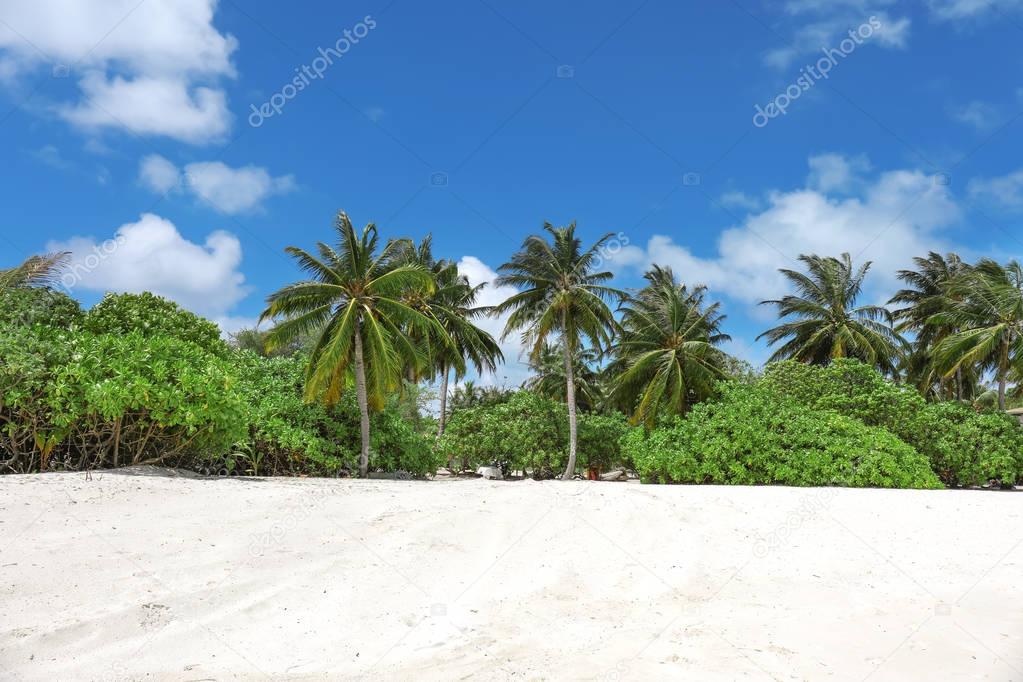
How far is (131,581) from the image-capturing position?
225 inches

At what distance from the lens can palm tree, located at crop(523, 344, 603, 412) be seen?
3938cm

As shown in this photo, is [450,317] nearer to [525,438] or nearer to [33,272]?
[525,438]

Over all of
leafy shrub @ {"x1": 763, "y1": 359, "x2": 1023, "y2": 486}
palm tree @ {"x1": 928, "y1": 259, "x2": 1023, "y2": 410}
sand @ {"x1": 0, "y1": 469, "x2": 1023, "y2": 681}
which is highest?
palm tree @ {"x1": 928, "y1": 259, "x2": 1023, "y2": 410}

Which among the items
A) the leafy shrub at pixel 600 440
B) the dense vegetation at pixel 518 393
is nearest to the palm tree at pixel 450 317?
the dense vegetation at pixel 518 393

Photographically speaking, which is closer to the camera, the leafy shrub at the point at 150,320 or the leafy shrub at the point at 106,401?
the leafy shrub at the point at 106,401

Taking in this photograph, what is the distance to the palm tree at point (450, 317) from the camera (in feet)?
93.9

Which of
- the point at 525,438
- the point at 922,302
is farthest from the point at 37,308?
the point at 922,302

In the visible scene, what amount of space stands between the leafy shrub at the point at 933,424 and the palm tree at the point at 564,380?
18612 mm

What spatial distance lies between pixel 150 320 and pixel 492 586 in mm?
11522

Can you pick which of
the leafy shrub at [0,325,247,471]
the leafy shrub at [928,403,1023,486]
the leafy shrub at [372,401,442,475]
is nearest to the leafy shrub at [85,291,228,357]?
the leafy shrub at [0,325,247,471]

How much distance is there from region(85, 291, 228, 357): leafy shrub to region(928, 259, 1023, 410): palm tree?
23170 mm

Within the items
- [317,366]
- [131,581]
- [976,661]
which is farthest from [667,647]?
[317,366]

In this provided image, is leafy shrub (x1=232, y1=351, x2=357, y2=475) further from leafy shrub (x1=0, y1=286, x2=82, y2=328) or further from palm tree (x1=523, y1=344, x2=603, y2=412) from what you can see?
palm tree (x1=523, y1=344, x2=603, y2=412)

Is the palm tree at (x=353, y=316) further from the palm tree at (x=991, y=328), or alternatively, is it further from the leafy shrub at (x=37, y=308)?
the palm tree at (x=991, y=328)
